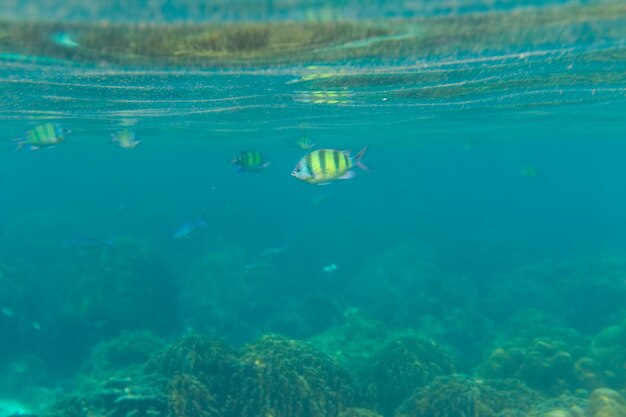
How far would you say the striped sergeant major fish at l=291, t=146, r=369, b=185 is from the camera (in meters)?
6.95

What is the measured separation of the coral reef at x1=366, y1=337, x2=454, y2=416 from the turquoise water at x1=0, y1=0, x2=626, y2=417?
0.22 ft

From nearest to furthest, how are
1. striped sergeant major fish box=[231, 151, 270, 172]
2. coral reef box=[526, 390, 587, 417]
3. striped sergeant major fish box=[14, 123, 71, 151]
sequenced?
coral reef box=[526, 390, 587, 417] → striped sergeant major fish box=[231, 151, 270, 172] → striped sergeant major fish box=[14, 123, 71, 151]

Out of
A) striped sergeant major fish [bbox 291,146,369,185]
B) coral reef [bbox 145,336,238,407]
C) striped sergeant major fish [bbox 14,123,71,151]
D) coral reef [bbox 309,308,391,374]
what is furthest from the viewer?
coral reef [bbox 309,308,391,374]

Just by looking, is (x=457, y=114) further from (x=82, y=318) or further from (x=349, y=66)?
(x=82, y=318)

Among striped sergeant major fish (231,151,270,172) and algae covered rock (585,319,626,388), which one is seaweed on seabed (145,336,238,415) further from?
algae covered rock (585,319,626,388)

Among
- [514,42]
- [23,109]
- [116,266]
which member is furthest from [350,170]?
[116,266]

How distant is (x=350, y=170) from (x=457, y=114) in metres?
23.2

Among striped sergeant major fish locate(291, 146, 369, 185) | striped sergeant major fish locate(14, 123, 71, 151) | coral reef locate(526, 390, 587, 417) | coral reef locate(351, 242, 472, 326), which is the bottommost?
coral reef locate(351, 242, 472, 326)

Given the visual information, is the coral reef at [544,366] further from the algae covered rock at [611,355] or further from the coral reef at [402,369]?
the coral reef at [402,369]

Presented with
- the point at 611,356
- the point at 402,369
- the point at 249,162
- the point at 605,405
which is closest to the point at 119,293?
the point at 402,369

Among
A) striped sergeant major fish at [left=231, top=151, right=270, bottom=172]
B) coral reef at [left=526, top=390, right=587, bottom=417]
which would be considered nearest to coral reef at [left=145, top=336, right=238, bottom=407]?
striped sergeant major fish at [left=231, top=151, right=270, bottom=172]

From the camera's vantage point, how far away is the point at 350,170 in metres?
7.18

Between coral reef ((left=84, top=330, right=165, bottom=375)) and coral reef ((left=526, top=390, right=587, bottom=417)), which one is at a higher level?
coral reef ((left=526, top=390, right=587, bottom=417))

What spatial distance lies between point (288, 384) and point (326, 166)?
5.50m
